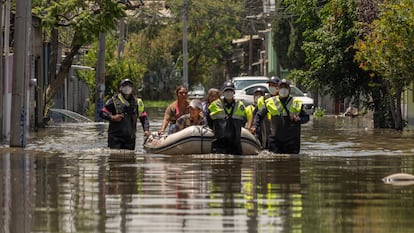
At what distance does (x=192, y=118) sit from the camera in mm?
23531

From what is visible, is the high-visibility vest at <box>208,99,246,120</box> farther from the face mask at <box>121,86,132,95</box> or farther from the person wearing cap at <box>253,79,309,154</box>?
the face mask at <box>121,86,132,95</box>

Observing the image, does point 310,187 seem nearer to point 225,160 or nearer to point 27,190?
point 27,190

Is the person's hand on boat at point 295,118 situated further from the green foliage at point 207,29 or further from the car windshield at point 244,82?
the green foliage at point 207,29

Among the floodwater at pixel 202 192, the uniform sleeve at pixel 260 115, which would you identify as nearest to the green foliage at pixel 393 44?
the floodwater at pixel 202 192

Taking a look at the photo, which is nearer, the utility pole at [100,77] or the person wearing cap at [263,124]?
the person wearing cap at [263,124]

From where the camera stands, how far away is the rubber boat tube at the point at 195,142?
75.5 feet

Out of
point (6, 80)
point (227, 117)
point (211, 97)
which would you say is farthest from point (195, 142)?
point (6, 80)

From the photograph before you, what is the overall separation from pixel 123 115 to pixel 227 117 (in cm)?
208

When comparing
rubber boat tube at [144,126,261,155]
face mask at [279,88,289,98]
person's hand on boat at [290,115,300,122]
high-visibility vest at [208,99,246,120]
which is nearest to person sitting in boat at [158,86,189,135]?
rubber boat tube at [144,126,261,155]

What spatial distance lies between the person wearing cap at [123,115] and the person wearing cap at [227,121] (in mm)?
1548

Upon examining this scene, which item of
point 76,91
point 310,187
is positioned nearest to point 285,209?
point 310,187

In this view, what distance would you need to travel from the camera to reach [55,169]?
64.7 feet

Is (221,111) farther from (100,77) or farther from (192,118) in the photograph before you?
(100,77)

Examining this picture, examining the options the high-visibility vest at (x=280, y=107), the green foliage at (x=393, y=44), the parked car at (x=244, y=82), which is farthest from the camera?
the parked car at (x=244, y=82)
